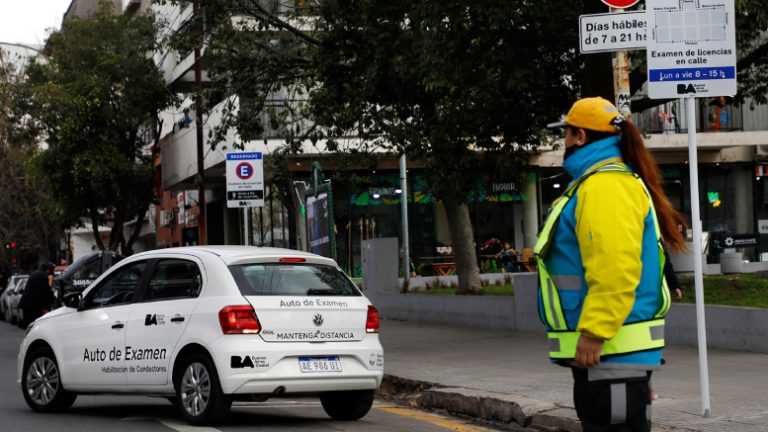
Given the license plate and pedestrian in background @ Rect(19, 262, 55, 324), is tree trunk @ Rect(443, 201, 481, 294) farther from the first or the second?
the license plate

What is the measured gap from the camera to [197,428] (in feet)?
32.0

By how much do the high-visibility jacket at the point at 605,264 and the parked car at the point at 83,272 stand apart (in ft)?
88.7

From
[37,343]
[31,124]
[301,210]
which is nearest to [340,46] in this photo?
[301,210]

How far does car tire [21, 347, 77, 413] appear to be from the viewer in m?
11.3

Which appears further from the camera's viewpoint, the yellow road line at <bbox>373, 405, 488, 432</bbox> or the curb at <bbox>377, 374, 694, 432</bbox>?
the yellow road line at <bbox>373, 405, 488, 432</bbox>

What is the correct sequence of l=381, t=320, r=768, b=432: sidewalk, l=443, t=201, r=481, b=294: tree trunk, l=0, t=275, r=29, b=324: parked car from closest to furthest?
l=381, t=320, r=768, b=432: sidewalk, l=443, t=201, r=481, b=294: tree trunk, l=0, t=275, r=29, b=324: parked car

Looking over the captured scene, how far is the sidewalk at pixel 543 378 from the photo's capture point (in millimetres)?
9523

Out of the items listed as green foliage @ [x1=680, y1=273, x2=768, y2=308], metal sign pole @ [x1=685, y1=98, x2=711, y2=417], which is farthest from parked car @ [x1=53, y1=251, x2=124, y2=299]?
metal sign pole @ [x1=685, y1=98, x2=711, y2=417]

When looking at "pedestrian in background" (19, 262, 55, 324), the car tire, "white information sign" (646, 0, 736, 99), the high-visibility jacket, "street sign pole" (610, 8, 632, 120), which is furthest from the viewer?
"pedestrian in background" (19, 262, 55, 324)

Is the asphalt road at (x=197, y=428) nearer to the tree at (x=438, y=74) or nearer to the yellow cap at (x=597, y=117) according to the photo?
the yellow cap at (x=597, y=117)

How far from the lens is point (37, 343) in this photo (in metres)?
11.7

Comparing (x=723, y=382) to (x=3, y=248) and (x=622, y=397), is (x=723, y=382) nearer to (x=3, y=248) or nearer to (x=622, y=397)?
(x=622, y=397)

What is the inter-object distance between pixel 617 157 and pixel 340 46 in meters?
15.7

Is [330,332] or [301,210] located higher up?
[301,210]
